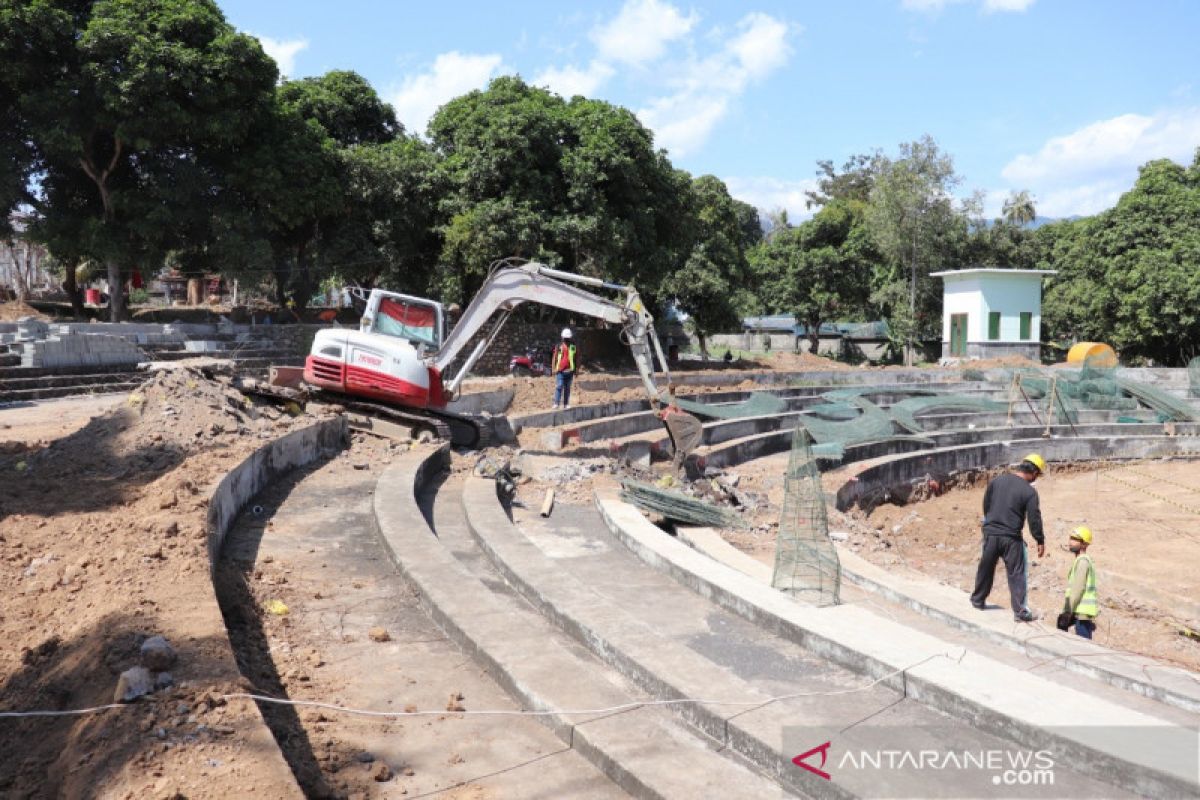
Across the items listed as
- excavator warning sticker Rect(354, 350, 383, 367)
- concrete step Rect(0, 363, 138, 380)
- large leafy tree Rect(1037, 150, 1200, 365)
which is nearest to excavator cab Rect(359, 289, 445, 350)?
excavator warning sticker Rect(354, 350, 383, 367)

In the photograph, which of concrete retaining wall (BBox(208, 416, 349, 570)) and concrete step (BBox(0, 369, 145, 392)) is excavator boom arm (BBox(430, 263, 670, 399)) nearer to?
concrete retaining wall (BBox(208, 416, 349, 570))

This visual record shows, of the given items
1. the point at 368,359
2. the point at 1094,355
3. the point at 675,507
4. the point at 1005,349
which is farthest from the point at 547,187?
the point at 1005,349

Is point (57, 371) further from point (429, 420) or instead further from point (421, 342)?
point (429, 420)

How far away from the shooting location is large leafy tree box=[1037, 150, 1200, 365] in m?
29.0

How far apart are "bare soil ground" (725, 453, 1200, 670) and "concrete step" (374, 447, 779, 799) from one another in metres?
3.99

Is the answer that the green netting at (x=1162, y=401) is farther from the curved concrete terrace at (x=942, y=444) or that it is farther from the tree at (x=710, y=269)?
the tree at (x=710, y=269)

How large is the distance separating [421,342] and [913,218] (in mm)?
30490

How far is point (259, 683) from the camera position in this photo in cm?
471

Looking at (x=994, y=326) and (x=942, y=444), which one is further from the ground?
(x=994, y=326)

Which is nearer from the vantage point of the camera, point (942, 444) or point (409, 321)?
point (409, 321)

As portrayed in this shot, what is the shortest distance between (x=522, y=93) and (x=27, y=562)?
24.4m

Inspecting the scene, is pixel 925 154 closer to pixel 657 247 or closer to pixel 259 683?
pixel 657 247

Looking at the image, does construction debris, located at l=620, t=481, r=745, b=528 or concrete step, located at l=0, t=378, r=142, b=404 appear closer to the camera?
construction debris, located at l=620, t=481, r=745, b=528

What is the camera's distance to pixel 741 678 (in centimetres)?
479
